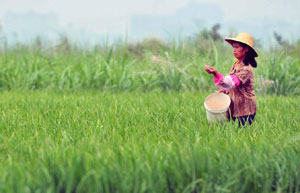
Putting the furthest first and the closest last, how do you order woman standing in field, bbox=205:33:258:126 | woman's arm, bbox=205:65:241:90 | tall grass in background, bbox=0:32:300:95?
1. tall grass in background, bbox=0:32:300:95
2. woman standing in field, bbox=205:33:258:126
3. woman's arm, bbox=205:65:241:90

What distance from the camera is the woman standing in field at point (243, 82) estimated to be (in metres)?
3.18

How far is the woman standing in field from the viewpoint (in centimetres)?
318

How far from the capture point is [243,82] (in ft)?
10.4

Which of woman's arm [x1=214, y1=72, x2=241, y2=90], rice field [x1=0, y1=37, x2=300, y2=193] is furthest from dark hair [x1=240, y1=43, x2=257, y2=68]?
rice field [x1=0, y1=37, x2=300, y2=193]

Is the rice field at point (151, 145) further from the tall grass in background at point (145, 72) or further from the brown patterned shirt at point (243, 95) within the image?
the brown patterned shirt at point (243, 95)

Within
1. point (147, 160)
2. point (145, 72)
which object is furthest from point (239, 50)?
point (145, 72)

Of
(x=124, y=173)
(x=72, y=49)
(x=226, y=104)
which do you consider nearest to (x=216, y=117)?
(x=226, y=104)

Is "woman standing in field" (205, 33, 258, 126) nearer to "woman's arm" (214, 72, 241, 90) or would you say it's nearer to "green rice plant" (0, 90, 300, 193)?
"woman's arm" (214, 72, 241, 90)

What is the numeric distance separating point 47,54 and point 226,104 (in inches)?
214

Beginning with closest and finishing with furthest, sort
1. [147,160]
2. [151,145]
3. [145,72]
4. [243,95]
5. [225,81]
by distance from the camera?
[147,160] → [151,145] → [225,81] → [243,95] → [145,72]

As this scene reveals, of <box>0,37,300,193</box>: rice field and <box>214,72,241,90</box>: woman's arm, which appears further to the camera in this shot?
<box>214,72,241,90</box>: woman's arm

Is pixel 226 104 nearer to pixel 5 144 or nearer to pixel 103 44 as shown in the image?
pixel 5 144

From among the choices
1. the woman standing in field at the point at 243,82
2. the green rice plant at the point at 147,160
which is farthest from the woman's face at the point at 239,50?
the green rice plant at the point at 147,160

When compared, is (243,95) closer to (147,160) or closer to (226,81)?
(226,81)
